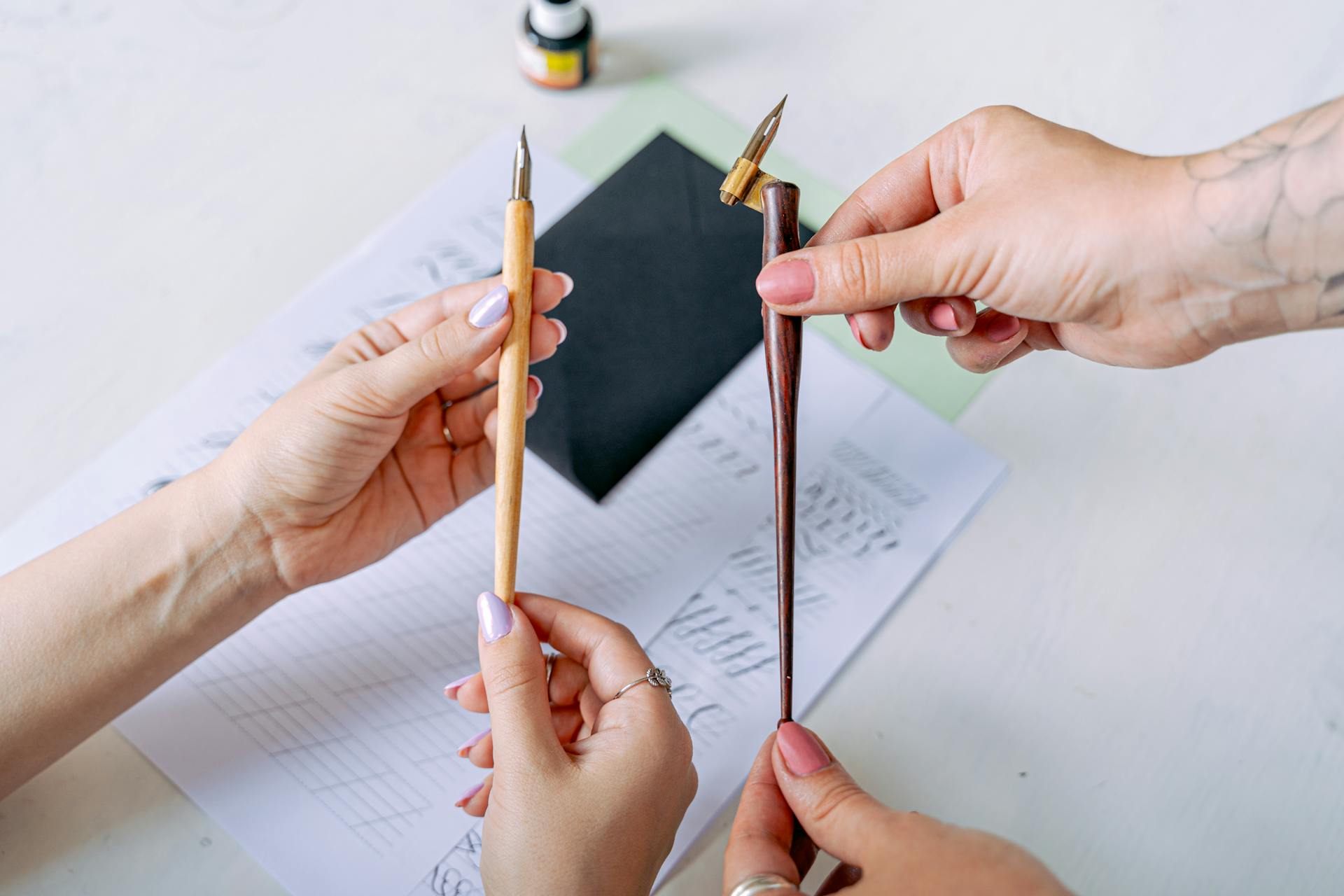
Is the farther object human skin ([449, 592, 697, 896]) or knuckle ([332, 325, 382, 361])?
knuckle ([332, 325, 382, 361])

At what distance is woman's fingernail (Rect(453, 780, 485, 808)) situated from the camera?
70 centimetres

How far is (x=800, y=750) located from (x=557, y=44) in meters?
0.73

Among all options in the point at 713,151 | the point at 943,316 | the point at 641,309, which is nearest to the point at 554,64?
the point at 713,151

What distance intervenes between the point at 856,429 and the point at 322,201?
23.0 inches

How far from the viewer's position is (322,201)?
0.95 m

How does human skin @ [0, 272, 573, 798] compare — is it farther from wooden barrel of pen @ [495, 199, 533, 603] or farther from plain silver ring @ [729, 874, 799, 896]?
plain silver ring @ [729, 874, 799, 896]

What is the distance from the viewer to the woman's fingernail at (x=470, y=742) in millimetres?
704

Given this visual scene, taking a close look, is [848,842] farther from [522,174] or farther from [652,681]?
[522,174]

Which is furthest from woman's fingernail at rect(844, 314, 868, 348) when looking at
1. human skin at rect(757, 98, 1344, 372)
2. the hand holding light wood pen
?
the hand holding light wood pen

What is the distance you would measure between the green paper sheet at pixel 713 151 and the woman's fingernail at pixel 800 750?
1.31 ft

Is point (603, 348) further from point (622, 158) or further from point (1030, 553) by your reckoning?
point (1030, 553)

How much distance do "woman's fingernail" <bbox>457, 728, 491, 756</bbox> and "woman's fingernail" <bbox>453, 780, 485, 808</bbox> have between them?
3 cm

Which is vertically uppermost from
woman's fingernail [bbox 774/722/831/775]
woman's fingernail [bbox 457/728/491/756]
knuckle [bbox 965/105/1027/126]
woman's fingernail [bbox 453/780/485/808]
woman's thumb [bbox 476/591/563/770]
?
knuckle [bbox 965/105/1027/126]

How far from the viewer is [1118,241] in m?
0.62
